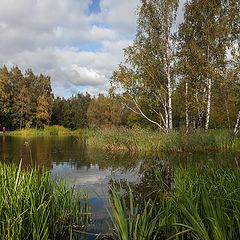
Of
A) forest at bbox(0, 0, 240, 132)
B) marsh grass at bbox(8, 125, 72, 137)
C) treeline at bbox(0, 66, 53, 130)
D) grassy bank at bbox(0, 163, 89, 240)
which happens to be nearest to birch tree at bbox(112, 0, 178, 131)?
forest at bbox(0, 0, 240, 132)

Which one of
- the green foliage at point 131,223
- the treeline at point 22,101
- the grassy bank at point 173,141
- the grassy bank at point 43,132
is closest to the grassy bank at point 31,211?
the green foliage at point 131,223

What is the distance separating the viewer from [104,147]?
23.4m

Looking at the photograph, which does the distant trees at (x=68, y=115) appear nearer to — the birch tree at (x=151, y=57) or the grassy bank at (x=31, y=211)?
the birch tree at (x=151, y=57)

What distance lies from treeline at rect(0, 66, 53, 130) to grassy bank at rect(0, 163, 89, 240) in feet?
171

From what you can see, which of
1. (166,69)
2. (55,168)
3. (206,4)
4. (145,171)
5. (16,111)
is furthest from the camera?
(16,111)

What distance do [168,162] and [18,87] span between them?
49061mm

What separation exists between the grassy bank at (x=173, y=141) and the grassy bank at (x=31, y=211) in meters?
14.2

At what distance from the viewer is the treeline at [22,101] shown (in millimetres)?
56375

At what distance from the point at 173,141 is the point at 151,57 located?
7821 millimetres

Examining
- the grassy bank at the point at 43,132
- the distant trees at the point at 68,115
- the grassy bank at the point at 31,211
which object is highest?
the distant trees at the point at 68,115

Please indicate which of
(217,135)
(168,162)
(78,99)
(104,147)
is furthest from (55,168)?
(78,99)

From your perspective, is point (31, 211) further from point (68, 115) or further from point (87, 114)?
point (68, 115)

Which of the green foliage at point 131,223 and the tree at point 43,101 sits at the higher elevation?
the tree at point 43,101

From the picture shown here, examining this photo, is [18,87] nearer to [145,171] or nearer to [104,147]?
[104,147]
